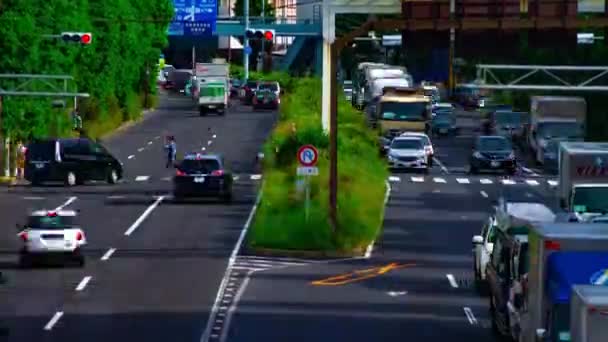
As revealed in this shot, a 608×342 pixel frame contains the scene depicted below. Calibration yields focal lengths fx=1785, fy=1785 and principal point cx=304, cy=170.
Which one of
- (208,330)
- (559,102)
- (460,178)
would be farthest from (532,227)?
(559,102)

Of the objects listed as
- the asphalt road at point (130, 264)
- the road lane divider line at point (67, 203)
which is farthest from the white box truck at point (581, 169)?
the road lane divider line at point (67, 203)

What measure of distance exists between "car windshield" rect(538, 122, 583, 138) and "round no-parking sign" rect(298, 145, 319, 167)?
108 feet

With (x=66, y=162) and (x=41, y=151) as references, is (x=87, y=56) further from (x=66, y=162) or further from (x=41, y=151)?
(x=66, y=162)

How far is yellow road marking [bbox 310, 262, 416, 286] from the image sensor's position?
3603cm

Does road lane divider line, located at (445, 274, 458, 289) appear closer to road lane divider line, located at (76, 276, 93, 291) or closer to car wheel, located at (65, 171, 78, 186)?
road lane divider line, located at (76, 276, 93, 291)

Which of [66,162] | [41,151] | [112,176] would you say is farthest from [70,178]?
[112,176]

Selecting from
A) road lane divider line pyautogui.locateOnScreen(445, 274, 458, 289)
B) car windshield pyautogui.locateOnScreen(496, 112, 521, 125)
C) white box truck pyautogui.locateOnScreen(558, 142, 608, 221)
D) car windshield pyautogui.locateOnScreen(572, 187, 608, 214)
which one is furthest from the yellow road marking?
car windshield pyautogui.locateOnScreen(496, 112, 521, 125)

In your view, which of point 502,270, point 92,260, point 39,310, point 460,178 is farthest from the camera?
point 460,178

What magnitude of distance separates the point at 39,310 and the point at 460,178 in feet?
125

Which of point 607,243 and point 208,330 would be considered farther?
point 208,330

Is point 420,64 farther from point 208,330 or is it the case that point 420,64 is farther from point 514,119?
point 208,330

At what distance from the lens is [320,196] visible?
4700cm

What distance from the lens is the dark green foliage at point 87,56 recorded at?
2776 inches

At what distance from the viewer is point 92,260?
40.3 m
